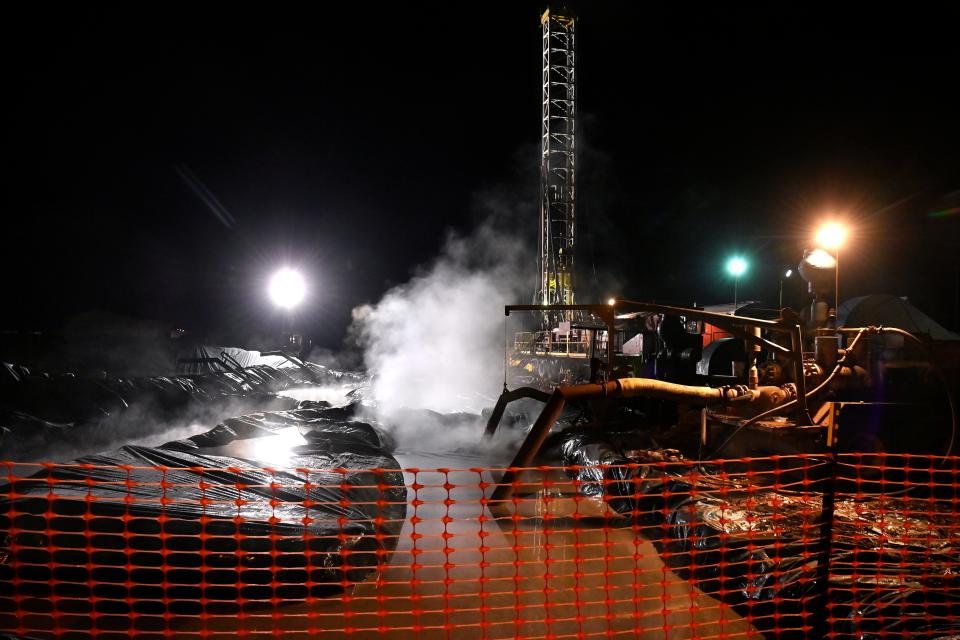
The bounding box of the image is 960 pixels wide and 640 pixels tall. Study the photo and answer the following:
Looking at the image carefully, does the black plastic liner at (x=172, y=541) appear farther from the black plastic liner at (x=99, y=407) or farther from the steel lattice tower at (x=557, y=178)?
the steel lattice tower at (x=557, y=178)

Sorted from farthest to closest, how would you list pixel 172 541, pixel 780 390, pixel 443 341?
pixel 443 341 < pixel 780 390 < pixel 172 541

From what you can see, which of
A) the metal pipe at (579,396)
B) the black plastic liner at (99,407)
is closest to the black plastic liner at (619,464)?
the metal pipe at (579,396)

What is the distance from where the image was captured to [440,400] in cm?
1753

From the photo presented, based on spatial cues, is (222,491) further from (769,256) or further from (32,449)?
(769,256)

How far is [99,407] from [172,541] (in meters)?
7.14

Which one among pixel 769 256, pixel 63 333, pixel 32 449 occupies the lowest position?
pixel 32 449

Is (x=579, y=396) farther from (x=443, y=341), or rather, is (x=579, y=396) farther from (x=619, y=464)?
(x=443, y=341)

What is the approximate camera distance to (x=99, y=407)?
8.96m

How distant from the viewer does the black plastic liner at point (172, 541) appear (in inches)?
135

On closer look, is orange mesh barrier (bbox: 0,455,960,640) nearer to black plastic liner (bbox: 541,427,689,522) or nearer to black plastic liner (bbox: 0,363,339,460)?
black plastic liner (bbox: 541,427,689,522)

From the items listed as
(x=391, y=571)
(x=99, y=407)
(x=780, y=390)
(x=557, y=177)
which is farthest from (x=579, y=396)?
(x=557, y=177)

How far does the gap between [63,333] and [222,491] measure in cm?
1439

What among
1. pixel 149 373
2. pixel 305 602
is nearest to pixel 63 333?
pixel 149 373

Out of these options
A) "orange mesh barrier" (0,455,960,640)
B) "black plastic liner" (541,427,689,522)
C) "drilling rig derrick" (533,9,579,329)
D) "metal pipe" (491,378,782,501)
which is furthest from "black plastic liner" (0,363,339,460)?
"drilling rig derrick" (533,9,579,329)
